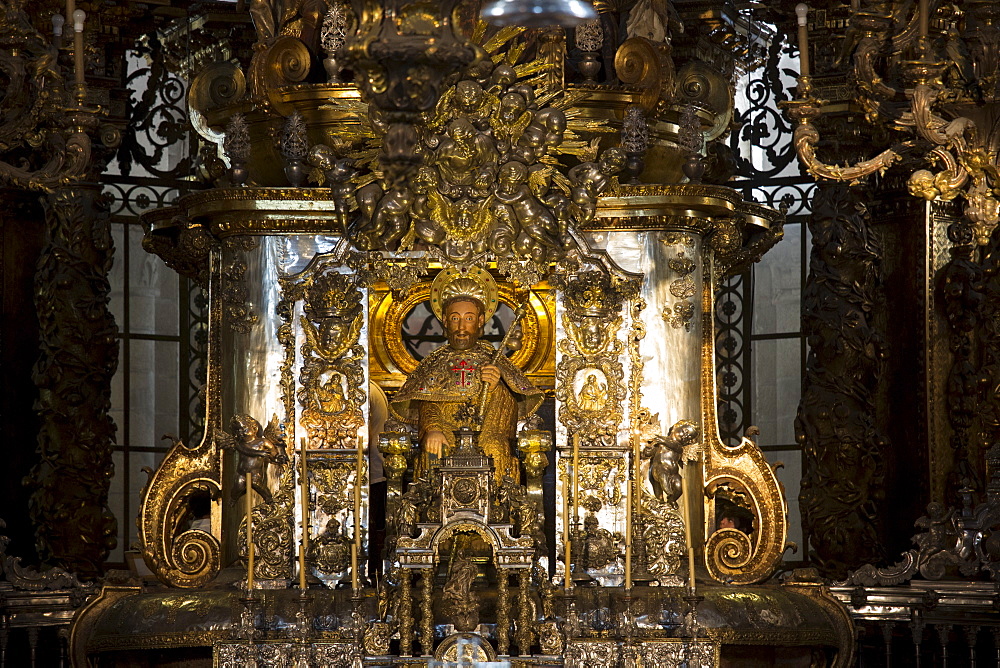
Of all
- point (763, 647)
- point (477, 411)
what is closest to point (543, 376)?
point (477, 411)

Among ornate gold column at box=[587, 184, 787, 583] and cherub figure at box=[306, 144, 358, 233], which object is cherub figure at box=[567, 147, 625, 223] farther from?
cherub figure at box=[306, 144, 358, 233]

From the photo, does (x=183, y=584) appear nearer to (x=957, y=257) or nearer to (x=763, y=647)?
(x=763, y=647)

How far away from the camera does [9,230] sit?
15.5 m

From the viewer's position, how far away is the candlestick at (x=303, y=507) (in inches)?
458

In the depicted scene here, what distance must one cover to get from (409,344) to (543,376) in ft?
11.8

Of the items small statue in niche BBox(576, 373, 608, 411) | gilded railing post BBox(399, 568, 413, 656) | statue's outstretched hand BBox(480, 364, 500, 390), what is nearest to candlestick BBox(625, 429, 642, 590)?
small statue in niche BBox(576, 373, 608, 411)

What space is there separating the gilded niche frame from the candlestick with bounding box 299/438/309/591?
97 cm

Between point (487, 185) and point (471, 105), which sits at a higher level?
point (471, 105)

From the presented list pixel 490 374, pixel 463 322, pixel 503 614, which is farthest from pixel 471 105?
pixel 503 614

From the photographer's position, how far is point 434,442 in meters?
12.4

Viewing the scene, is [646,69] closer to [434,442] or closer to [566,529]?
[434,442]

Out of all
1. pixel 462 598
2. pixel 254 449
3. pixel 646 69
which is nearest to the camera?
pixel 462 598

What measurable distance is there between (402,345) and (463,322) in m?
0.92

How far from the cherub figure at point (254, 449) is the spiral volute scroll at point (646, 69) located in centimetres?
311
